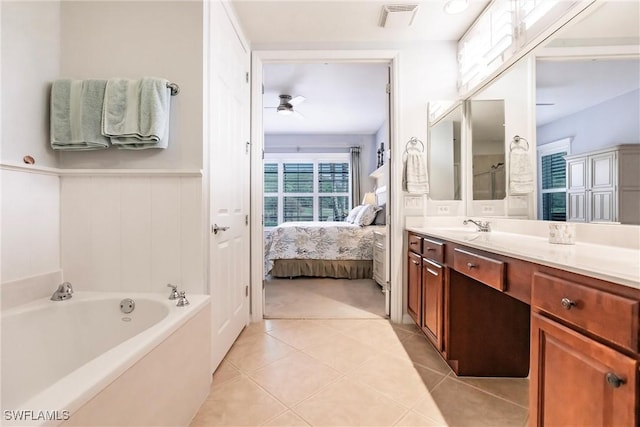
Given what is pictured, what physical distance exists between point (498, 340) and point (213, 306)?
1.66m

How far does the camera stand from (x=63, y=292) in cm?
156

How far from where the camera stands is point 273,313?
2.81 m

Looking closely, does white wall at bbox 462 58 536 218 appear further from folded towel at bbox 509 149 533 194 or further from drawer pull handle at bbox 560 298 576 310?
drawer pull handle at bbox 560 298 576 310

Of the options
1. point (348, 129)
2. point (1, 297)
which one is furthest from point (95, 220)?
point (348, 129)

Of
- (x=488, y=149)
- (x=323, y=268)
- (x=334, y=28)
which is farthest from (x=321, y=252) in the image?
(x=334, y=28)

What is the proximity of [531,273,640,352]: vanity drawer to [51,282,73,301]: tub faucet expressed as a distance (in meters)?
2.10

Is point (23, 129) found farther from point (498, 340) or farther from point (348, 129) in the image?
point (348, 129)

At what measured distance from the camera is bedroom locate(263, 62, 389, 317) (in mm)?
3385

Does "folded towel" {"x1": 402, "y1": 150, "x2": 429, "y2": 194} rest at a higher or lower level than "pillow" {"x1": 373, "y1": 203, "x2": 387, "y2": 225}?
higher

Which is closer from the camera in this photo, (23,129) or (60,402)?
(60,402)

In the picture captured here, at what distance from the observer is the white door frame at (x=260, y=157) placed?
2.59m

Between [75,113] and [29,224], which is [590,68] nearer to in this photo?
[75,113]

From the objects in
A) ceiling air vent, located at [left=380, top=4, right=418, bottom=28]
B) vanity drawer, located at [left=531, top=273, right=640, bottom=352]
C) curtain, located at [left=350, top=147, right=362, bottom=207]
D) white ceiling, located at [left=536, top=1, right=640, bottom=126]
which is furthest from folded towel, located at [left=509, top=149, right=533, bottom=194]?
curtain, located at [left=350, top=147, right=362, bottom=207]

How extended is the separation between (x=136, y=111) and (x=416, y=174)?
6.64ft
